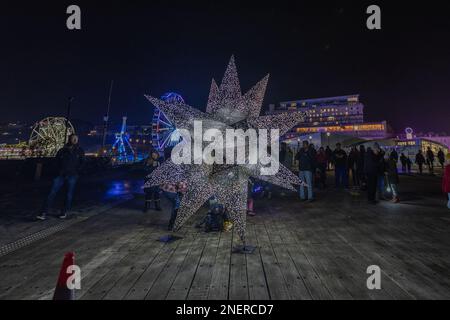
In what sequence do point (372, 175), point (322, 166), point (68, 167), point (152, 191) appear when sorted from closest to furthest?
point (68, 167) < point (152, 191) < point (372, 175) < point (322, 166)

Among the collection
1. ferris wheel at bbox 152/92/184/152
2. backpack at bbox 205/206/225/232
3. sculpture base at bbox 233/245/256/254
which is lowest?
sculpture base at bbox 233/245/256/254

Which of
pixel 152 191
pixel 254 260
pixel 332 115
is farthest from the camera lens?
pixel 332 115

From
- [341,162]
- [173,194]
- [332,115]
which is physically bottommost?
[173,194]

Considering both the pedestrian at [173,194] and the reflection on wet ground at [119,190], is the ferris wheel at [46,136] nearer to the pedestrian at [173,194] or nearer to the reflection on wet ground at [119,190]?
the reflection on wet ground at [119,190]

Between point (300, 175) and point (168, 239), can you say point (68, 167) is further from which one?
point (300, 175)

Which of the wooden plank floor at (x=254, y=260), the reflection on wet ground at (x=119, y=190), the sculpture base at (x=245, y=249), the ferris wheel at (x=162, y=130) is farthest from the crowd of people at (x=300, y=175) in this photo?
the ferris wheel at (x=162, y=130)

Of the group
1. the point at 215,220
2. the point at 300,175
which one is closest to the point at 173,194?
the point at 215,220

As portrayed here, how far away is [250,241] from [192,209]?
4.37 feet

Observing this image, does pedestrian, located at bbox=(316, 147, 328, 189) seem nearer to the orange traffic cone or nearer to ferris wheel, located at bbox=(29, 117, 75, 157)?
the orange traffic cone

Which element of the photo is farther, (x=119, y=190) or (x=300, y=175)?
(x=119, y=190)

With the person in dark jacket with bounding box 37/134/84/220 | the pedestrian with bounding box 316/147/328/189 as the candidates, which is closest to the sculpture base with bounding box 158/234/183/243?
the person in dark jacket with bounding box 37/134/84/220

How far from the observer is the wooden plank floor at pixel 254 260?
8.25ft

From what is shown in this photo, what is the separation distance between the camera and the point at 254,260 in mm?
3342

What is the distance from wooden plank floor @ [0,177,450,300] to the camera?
251 cm
